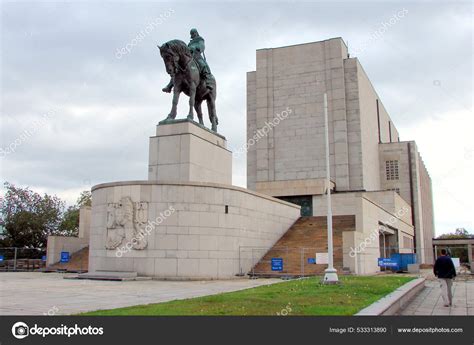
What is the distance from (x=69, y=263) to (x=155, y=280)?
1369cm

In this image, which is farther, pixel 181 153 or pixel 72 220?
pixel 72 220

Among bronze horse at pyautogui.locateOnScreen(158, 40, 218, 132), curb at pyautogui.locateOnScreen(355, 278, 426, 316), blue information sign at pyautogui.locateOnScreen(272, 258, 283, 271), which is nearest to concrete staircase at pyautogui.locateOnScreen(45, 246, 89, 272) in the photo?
bronze horse at pyautogui.locateOnScreen(158, 40, 218, 132)

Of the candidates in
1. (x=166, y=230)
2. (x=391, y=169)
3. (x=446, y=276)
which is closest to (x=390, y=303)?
(x=446, y=276)

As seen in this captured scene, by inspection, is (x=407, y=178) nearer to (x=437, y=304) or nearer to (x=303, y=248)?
(x=303, y=248)

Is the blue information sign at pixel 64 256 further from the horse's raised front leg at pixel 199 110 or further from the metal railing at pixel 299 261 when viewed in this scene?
the metal railing at pixel 299 261

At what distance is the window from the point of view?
6600 cm

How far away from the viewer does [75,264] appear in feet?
109

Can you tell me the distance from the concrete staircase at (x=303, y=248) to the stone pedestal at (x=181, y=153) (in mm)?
6120

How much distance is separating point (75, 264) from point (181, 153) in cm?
1215

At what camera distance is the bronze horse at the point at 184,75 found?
2745cm

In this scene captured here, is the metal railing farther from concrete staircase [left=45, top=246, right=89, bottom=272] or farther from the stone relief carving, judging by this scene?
concrete staircase [left=45, top=246, right=89, bottom=272]
